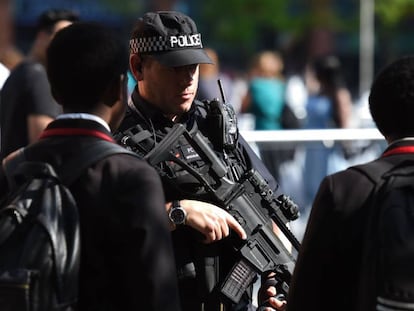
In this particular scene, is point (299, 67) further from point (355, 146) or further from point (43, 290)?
point (43, 290)

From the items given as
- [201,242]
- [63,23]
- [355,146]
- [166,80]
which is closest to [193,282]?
[201,242]

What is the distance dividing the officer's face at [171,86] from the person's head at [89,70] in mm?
962

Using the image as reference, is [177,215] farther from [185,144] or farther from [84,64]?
[84,64]

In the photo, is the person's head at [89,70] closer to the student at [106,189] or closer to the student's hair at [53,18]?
the student at [106,189]

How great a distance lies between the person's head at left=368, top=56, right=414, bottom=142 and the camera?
3.23 meters

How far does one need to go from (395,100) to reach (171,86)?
1119mm

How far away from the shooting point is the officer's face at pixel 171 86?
410 cm

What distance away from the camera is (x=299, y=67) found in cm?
3203

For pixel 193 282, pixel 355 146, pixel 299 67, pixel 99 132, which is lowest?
pixel 299 67

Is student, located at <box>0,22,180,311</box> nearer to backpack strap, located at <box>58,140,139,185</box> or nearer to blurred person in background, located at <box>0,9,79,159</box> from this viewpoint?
backpack strap, located at <box>58,140,139,185</box>

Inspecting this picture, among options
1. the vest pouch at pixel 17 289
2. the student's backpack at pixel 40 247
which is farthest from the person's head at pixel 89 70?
the vest pouch at pixel 17 289

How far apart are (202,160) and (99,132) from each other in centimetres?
98

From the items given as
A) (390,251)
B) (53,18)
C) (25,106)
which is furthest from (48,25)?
(390,251)

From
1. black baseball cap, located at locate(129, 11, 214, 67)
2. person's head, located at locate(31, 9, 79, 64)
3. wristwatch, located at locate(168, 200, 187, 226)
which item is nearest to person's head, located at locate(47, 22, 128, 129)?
wristwatch, located at locate(168, 200, 187, 226)
